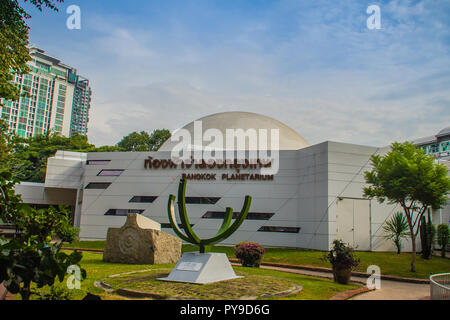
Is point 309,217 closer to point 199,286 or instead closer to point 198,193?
point 198,193

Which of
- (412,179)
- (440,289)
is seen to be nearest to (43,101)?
(412,179)

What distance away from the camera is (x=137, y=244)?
13125 mm

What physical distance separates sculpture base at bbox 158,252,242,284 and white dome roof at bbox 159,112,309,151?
55.9ft

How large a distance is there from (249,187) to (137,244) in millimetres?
10691

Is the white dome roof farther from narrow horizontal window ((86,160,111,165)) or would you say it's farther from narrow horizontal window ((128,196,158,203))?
narrow horizontal window ((128,196,158,203))

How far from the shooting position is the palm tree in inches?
702

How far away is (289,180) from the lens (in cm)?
2198

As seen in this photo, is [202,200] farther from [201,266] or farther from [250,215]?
[201,266]

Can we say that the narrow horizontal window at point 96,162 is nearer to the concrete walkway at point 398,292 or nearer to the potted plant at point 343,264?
the potted plant at point 343,264

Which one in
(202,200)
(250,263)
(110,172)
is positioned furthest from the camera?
(110,172)

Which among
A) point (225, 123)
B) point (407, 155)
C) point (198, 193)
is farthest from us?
point (225, 123)

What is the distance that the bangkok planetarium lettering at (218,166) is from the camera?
74.0ft

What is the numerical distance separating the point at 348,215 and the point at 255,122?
11.4 meters
